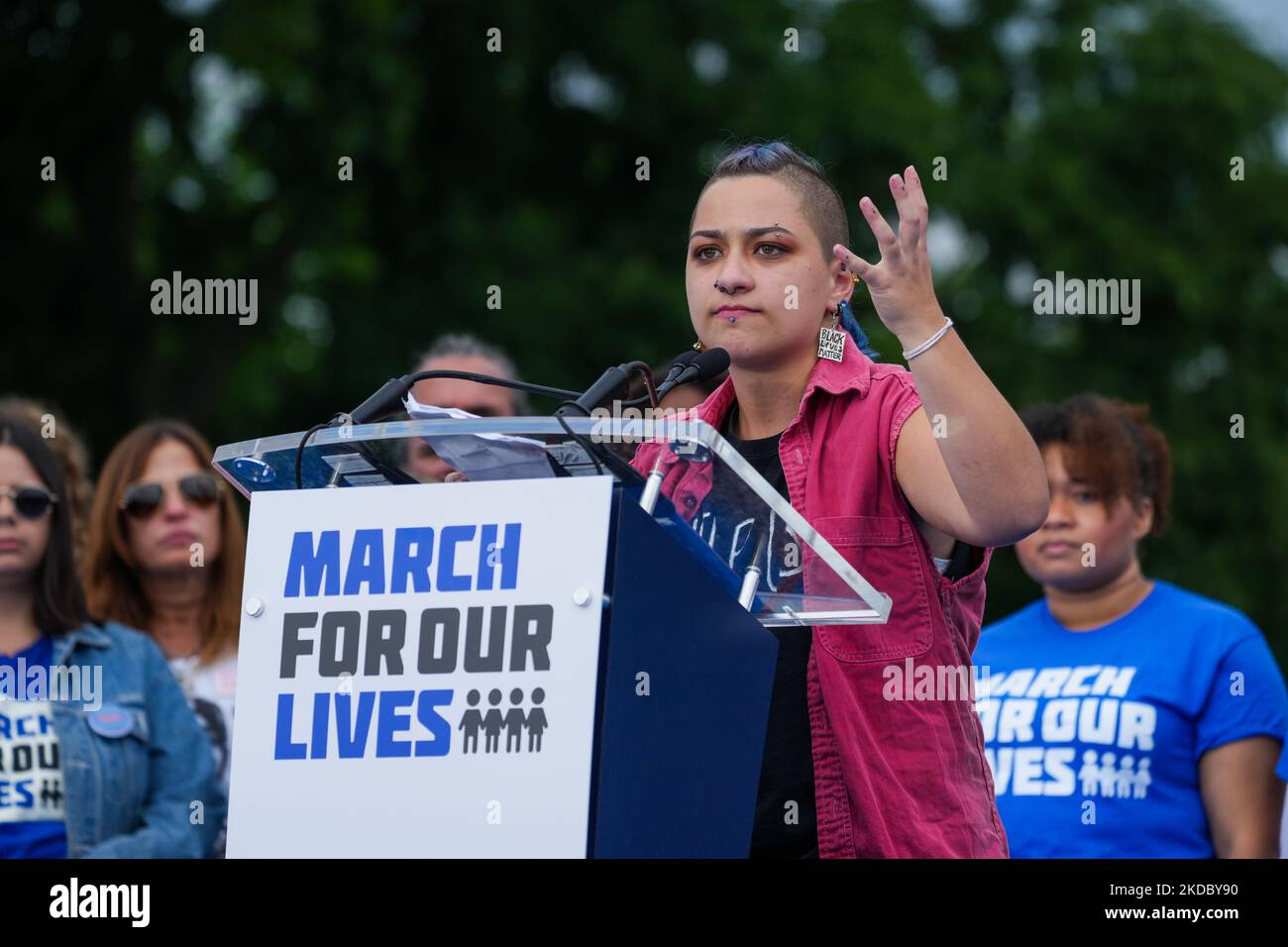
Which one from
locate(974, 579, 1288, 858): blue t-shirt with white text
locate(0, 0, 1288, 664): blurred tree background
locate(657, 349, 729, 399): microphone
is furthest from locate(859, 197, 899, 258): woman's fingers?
locate(0, 0, 1288, 664): blurred tree background

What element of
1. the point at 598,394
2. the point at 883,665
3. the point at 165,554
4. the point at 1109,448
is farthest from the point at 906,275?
the point at 165,554

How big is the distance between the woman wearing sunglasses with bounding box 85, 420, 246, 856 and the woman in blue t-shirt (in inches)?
90.2

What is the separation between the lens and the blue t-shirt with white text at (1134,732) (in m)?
4.34

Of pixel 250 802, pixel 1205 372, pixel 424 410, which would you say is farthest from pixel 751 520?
pixel 1205 372

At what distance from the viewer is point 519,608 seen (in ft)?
7.51

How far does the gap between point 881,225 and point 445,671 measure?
91 cm

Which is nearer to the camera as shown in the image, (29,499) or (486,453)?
(486,453)

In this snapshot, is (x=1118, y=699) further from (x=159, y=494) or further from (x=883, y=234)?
(x=159, y=494)

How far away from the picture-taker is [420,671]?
2318mm

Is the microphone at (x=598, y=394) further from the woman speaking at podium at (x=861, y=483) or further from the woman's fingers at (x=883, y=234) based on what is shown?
the woman's fingers at (x=883, y=234)

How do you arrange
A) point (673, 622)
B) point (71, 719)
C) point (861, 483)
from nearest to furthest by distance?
point (673, 622)
point (861, 483)
point (71, 719)

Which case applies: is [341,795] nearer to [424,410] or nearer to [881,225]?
[424,410]

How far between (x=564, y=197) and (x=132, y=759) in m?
8.09

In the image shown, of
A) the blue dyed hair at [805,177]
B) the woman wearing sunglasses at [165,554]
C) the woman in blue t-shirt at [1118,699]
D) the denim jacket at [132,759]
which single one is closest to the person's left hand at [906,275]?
the blue dyed hair at [805,177]
